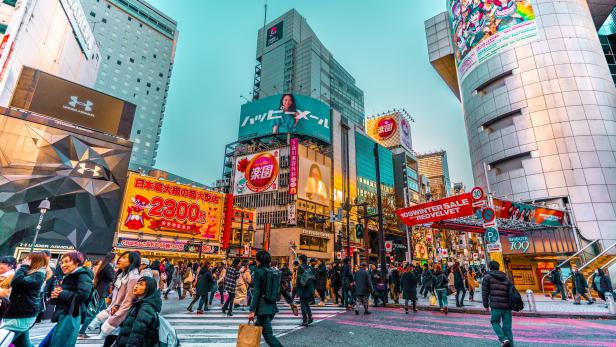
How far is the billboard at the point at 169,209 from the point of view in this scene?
1158 inches

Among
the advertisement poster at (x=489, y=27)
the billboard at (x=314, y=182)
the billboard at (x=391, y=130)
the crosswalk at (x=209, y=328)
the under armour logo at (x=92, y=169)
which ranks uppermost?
the billboard at (x=391, y=130)

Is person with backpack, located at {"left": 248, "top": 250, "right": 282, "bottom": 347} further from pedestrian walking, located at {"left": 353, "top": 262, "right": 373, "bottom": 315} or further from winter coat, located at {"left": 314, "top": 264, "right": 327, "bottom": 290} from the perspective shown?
winter coat, located at {"left": 314, "top": 264, "right": 327, "bottom": 290}

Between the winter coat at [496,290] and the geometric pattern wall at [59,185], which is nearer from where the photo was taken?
the winter coat at [496,290]

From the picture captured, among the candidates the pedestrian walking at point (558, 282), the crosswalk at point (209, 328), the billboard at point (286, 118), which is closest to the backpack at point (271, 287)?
the crosswalk at point (209, 328)

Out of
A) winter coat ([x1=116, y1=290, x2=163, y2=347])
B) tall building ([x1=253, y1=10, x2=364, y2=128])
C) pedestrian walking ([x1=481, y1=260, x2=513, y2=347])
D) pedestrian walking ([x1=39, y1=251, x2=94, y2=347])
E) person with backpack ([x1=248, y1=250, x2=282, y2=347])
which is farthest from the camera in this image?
tall building ([x1=253, y1=10, x2=364, y2=128])

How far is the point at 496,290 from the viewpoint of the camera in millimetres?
6191

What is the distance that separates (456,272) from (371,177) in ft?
174

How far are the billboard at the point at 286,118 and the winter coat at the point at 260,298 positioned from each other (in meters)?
45.1

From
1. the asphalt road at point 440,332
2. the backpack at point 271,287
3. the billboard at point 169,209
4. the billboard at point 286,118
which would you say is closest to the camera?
the backpack at point 271,287

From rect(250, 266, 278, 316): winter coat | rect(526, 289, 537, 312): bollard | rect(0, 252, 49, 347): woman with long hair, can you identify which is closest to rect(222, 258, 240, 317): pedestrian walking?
rect(250, 266, 278, 316): winter coat

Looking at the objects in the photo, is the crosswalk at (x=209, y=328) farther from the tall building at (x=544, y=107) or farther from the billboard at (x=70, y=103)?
the billboard at (x=70, y=103)

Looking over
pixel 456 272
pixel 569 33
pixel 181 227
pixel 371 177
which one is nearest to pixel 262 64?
pixel 371 177

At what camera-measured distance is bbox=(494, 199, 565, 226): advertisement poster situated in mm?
18189

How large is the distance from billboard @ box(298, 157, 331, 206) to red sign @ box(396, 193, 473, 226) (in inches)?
1036
